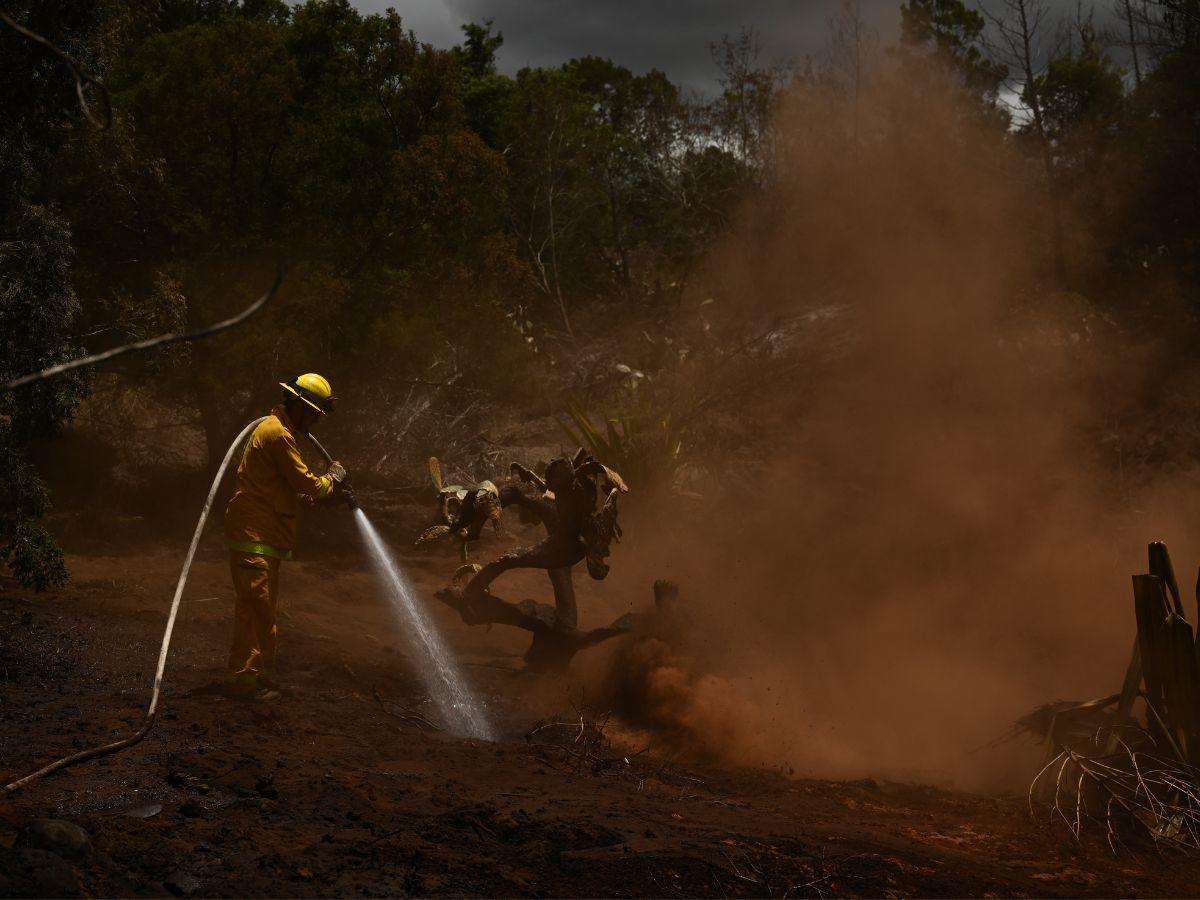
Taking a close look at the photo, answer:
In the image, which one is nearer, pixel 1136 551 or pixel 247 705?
pixel 247 705

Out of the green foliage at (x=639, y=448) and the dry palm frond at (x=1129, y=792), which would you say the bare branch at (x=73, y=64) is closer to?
the dry palm frond at (x=1129, y=792)

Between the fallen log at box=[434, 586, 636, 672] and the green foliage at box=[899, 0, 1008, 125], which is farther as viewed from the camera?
the green foliage at box=[899, 0, 1008, 125]

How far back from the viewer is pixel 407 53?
41.9 feet

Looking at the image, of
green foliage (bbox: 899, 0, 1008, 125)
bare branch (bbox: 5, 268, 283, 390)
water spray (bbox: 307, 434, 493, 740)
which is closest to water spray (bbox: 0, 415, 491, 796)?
water spray (bbox: 307, 434, 493, 740)

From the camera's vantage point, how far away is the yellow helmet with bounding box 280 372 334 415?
6.66m

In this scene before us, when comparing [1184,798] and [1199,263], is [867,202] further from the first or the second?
[1184,798]

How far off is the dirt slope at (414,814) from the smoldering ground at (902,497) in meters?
1.26

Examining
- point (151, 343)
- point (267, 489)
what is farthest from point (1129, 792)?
point (267, 489)

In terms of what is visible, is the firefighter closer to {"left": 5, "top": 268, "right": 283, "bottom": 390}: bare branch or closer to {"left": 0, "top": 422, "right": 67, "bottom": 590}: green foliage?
{"left": 0, "top": 422, "right": 67, "bottom": 590}: green foliage

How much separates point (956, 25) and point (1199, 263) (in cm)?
907

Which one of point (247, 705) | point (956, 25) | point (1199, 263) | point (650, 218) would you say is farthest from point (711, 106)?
point (247, 705)

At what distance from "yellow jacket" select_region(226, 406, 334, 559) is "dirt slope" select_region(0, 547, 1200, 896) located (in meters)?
1.03

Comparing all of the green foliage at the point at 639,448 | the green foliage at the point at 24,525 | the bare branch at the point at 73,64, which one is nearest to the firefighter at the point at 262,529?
the green foliage at the point at 24,525

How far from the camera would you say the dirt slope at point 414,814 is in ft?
12.3
